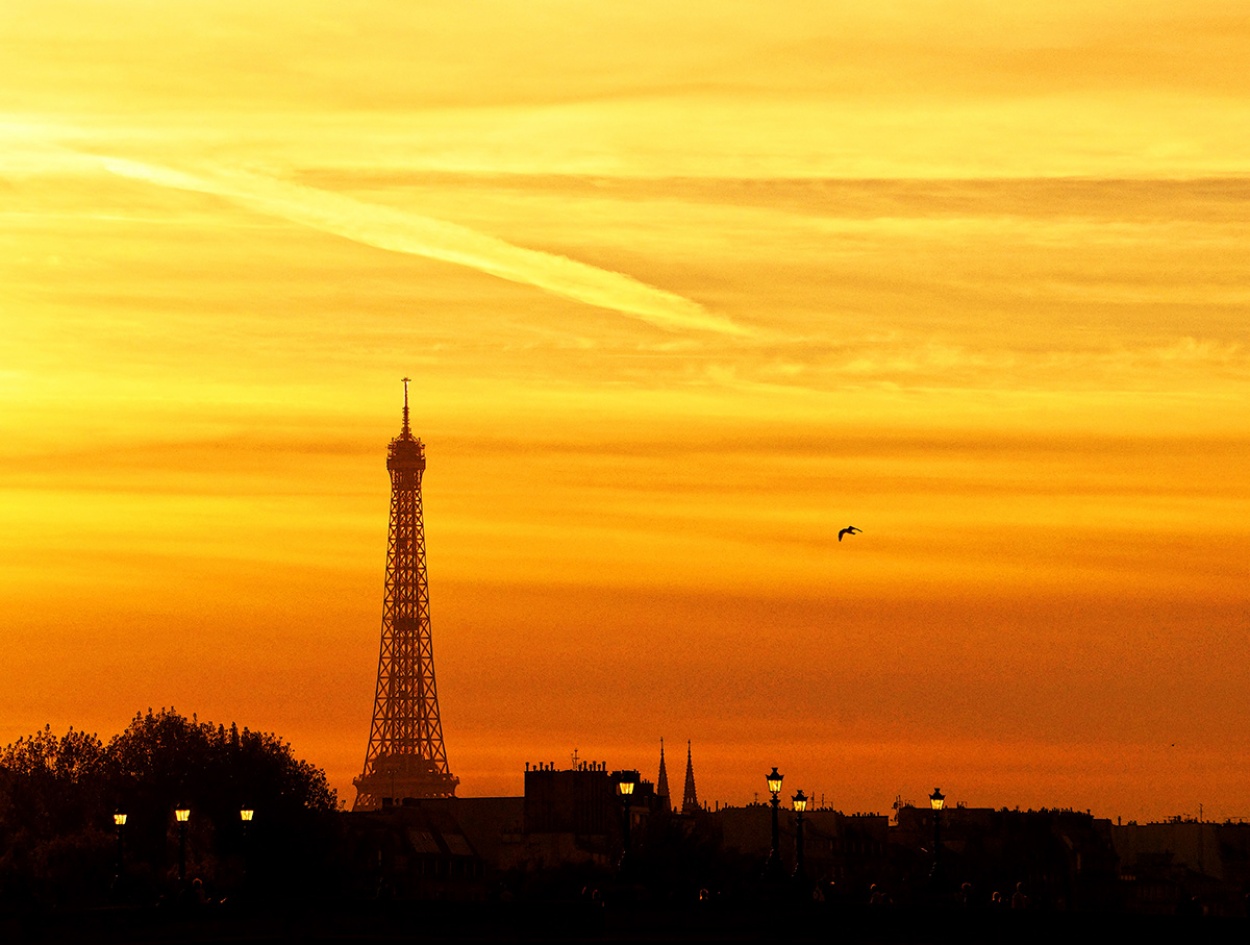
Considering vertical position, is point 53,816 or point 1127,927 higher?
point 53,816

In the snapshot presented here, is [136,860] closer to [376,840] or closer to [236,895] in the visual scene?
[236,895]

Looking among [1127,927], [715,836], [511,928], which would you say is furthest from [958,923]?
[715,836]

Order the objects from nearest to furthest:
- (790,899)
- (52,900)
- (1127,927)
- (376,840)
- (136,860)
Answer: (1127,927)
(790,899)
(52,900)
(136,860)
(376,840)

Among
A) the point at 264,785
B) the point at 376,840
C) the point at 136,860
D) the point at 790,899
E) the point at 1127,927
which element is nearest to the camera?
the point at 1127,927

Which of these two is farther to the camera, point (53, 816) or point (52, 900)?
point (53, 816)

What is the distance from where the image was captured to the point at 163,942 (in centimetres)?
8100

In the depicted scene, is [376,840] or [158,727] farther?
[376,840]

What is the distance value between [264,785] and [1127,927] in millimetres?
75544

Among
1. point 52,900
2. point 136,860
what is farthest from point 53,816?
point 52,900

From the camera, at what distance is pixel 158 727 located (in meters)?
146

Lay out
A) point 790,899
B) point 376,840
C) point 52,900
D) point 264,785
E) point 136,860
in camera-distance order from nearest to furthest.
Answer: point 790,899
point 52,900
point 136,860
point 264,785
point 376,840

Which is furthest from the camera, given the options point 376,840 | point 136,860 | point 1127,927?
point 376,840

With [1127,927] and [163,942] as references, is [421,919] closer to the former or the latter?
[163,942]

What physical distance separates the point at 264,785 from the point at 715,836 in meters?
57.3
